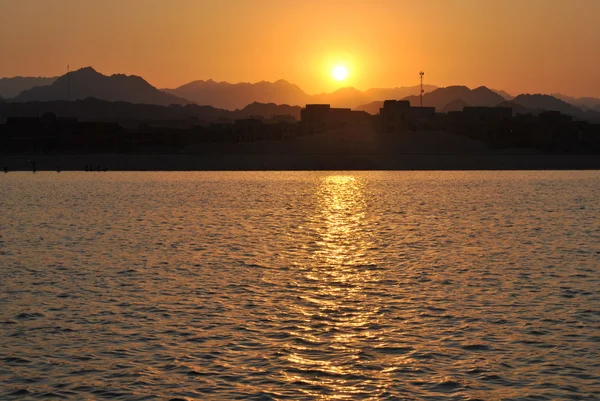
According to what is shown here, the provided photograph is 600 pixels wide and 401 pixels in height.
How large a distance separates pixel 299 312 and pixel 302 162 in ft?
527

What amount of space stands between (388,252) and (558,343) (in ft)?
66.9

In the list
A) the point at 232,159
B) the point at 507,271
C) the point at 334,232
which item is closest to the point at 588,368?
the point at 507,271

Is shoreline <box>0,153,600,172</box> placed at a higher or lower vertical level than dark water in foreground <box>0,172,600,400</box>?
higher

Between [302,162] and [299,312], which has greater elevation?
[302,162]

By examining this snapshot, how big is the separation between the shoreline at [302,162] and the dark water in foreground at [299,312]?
128376 mm

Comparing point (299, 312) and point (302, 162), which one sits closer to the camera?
point (299, 312)

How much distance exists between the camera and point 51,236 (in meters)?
49.2

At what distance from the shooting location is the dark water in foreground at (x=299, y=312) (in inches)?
680

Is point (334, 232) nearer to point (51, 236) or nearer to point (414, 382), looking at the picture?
point (51, 236)

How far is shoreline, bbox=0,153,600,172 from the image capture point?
18375 centimetres

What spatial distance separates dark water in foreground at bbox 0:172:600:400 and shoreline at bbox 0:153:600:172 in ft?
421

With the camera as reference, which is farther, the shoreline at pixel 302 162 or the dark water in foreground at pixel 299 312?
the shoreline at pixel 302 162

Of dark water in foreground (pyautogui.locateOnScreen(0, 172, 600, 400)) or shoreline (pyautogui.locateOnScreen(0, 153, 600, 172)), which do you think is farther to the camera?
shoreline (pyautogui.locateOnScreen(0, 153, 600, 172))

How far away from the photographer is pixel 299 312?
2461cm
